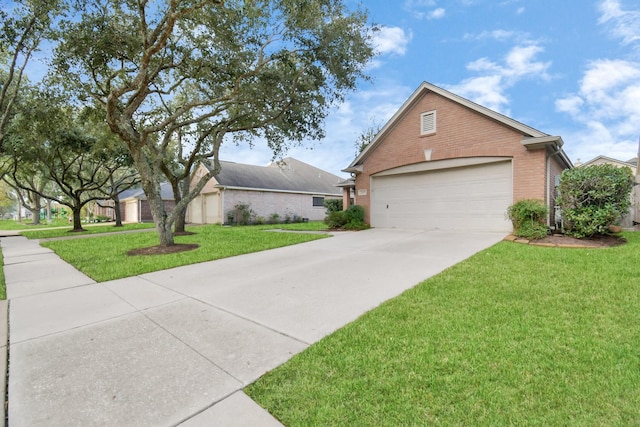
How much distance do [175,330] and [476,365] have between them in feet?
9.68

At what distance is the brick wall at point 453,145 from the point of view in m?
9.20

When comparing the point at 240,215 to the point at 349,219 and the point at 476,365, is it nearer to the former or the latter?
the point at 349,219

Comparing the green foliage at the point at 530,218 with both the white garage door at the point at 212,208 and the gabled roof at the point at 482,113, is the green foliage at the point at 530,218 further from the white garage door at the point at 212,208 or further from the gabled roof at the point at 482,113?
the white garage door at the point at 212,208

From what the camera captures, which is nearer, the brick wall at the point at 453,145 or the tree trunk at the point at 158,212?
the tree trunk at the point at 158,212

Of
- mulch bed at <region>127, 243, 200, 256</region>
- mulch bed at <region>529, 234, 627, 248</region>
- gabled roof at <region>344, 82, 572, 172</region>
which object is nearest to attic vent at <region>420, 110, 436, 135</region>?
gabled roof at <region>344, 82, 572, 172</region>

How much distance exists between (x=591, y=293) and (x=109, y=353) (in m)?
5.66

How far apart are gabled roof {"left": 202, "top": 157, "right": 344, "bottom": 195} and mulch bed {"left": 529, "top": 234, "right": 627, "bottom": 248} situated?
14.7m

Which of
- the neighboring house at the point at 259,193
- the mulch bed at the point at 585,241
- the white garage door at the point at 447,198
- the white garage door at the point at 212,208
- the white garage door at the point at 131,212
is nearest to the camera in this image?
the mulch bed at the point at 585,241

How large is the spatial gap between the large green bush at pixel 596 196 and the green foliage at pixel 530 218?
0.59 meters

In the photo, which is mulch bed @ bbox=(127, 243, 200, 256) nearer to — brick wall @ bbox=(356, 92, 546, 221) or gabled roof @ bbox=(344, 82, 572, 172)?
brick wall @ bbox=(356, 92, 546, 221)

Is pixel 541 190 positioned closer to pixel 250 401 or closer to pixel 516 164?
pixel 516 164

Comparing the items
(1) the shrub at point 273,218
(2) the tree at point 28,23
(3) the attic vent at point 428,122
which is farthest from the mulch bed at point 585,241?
(1) the shrub at point 273,218

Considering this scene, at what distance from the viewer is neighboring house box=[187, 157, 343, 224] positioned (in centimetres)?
2141

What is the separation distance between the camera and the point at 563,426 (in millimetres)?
1728
